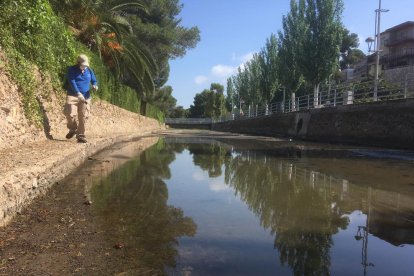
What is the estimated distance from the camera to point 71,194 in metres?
5.14

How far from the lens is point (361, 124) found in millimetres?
17000

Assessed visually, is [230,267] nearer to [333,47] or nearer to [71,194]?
[71,194]

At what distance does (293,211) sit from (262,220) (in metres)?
0.52

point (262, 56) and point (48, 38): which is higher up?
point (262, 56)

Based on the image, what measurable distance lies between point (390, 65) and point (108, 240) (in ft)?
201

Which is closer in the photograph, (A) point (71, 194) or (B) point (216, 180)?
(A) point (71, 194)

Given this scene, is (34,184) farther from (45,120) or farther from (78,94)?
(45,120)

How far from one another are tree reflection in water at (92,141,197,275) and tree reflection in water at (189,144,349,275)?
0.83 metres

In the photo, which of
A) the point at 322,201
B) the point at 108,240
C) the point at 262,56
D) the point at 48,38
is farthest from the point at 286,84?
the point at 108,240

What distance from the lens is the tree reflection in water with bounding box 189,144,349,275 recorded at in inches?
126

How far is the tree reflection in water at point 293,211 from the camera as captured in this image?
3197 millimetres

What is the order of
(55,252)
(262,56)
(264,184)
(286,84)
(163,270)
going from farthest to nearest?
(262,56)
(286,84)
(264,184)
(55,252)
(163,270)

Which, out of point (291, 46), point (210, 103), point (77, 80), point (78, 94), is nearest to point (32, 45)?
point (77, 80)

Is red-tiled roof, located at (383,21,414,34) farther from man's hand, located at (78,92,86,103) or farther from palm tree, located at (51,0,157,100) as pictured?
man's hand, located at (78,92,86,103)
